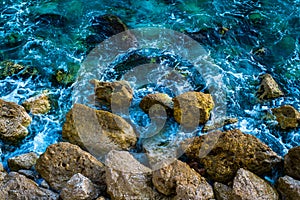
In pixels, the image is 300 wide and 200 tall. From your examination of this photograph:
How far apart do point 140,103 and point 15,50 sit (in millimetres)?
4832

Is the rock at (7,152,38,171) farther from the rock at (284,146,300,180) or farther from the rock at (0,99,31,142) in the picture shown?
the rock at (284,146,300,180)

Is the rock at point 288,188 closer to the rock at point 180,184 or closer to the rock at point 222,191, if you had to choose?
the rock at point 222,191

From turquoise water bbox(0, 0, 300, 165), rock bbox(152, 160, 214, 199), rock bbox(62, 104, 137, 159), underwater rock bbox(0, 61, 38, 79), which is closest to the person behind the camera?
rock bbox(152, 160, 214, 199)

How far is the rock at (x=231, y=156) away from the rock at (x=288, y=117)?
5.55 feet

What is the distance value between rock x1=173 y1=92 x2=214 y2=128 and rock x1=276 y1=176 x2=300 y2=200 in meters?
2.57

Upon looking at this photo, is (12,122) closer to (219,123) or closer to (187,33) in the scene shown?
(219,123)

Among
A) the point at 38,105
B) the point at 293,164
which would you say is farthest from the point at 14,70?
the point at 293,164

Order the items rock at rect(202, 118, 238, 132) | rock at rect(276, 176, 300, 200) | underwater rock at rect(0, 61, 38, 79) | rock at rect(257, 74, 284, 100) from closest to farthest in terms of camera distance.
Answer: rock at rect(276, 176, 300, 200) < rock at rect(202, 118, 238, 132) < rock at rect(257, 74, 284, 100) < underwater rock at rect(0, 61, 38, 79)

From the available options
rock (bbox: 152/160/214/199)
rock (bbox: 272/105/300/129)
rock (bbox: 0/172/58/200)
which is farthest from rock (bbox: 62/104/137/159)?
rock (bbox: 272/105/300/129)

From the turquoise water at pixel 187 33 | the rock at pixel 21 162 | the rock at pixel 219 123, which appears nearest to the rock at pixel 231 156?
the rock at pixel 219 123

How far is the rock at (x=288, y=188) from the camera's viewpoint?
7.28 m

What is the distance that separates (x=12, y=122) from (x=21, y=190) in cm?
232

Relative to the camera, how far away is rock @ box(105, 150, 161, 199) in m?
7.24

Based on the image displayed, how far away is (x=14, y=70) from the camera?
433 inches
